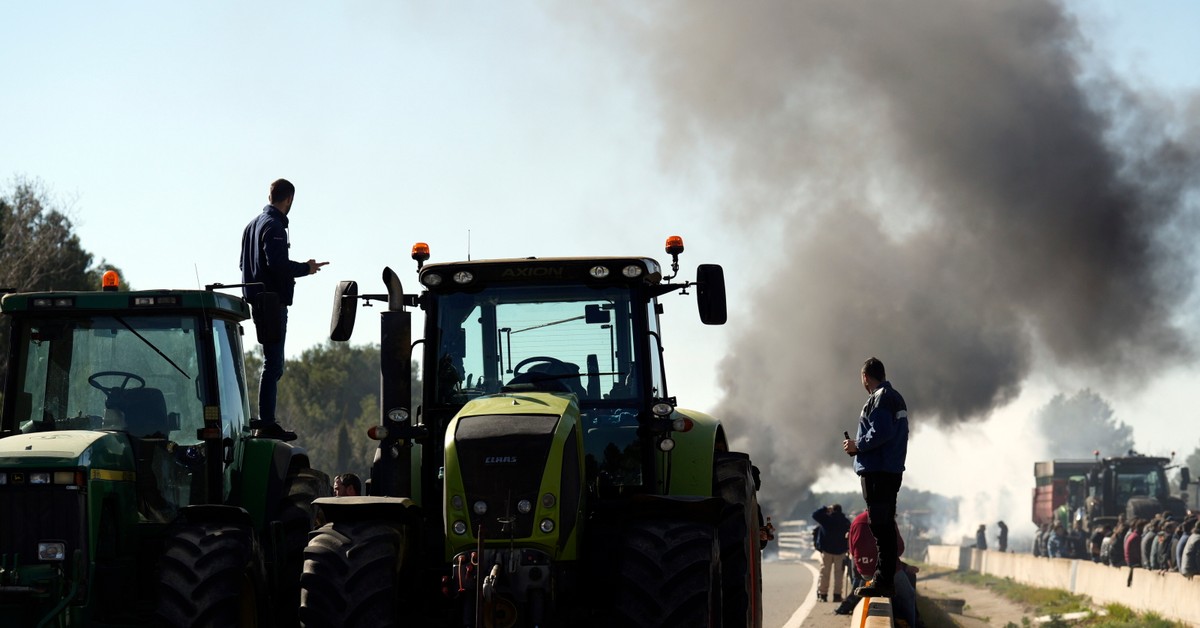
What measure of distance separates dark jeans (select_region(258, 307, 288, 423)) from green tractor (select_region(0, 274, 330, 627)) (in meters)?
0.42

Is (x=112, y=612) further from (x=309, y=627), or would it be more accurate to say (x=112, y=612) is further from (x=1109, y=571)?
(x=1109, y=571)

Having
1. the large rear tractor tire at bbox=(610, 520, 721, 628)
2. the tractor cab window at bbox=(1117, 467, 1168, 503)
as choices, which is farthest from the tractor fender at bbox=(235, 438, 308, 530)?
the tractor cab window at bbox=(1117, 467, 1168, 503)

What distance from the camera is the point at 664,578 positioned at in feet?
29.0

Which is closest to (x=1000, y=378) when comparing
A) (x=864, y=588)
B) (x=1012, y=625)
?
(x=1012, y=625)

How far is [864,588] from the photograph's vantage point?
13.2 meters

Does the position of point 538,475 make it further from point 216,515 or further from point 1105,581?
point 1105,581

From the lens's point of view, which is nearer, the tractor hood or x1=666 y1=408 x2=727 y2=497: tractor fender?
the tractor hood

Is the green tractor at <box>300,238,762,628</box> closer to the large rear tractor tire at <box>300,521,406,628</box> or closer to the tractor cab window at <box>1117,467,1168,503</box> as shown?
the large rear tractor tire at <box>300,521,406,628</box>

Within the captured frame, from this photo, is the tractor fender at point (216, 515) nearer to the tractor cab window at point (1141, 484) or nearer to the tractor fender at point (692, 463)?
the tractor fender at point (692, 463)

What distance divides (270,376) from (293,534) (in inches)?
60.6

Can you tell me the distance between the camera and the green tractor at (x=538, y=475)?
29.1 feet

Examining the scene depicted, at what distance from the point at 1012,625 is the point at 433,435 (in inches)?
905

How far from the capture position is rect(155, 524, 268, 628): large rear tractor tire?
944cm

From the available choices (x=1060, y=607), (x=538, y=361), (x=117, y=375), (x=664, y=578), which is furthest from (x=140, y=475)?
(x=1060, y=607)
